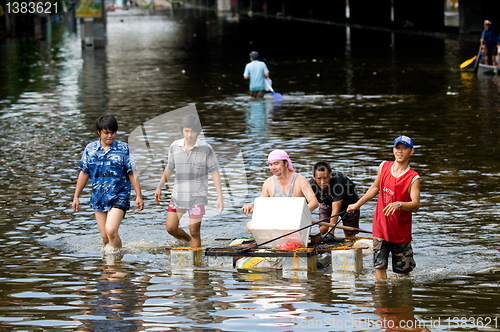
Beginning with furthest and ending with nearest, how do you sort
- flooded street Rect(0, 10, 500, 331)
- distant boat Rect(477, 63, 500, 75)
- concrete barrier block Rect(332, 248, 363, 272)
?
distant boat Rect(477, 63, 500, 75), concrete barrier block Rect(332, 248, 363, 272), flooded street Rect(0, 10, 500, 331)

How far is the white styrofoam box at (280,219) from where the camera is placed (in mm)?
8156

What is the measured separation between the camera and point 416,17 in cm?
5388

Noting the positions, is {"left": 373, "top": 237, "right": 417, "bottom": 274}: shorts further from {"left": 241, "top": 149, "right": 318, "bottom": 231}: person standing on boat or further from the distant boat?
the distant boat

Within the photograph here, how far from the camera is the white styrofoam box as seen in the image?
26.8 feet

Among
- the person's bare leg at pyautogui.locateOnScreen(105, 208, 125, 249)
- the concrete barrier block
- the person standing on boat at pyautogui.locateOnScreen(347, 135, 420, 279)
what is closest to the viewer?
the person standing on boat at pyautogui.locateOnScreen(347, 135, 420, 279)

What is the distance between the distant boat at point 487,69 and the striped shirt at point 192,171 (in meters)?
19.7

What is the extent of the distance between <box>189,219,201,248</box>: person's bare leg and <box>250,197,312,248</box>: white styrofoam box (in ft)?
2.98

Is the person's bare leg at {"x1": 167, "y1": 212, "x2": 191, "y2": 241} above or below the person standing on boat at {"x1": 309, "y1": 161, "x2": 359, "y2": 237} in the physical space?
below

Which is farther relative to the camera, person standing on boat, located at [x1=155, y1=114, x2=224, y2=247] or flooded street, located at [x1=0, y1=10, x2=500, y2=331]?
person standing on boat, located at [x1=155, y1=114, x2=224, y2=247]

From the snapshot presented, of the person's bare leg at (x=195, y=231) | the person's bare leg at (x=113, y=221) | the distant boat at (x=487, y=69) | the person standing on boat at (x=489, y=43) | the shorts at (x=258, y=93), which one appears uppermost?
the person standing on boat at (x=489, y=43)

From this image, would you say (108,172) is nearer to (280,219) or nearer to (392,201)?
(280,219)

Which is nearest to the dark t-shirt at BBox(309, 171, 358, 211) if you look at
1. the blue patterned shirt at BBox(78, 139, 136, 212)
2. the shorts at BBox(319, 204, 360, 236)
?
the shorts at BBox(319, 204, 360, 236)

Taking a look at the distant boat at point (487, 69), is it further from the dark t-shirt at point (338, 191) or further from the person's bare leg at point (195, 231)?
the person's bare leg at point (195, 231)

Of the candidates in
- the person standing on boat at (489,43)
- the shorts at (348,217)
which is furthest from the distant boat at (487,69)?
the shorts at (348,217)
